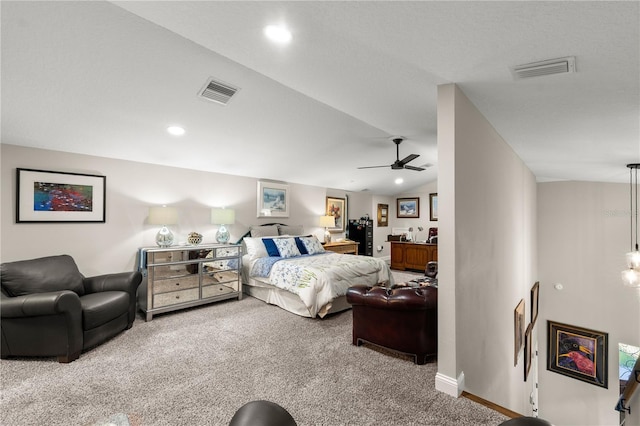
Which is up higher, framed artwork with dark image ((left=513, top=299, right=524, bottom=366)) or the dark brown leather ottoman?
the dark brown leather ottoman

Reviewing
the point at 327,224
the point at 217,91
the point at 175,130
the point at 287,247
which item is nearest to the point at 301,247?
the point at 287,247

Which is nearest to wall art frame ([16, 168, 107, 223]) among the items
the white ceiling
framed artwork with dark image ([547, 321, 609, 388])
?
the white ceiling

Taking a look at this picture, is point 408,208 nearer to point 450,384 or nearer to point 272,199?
point 272,199

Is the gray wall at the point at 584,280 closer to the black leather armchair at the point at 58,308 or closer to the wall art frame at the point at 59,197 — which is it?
the black leather armchair at the point at 58,308

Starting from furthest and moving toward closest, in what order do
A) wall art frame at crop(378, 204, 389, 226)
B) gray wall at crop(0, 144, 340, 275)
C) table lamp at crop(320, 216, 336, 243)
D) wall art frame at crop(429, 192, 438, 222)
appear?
wall art frame at crop(378, 204, 389, 226), wall art frame at crop(429, 192, 438, 222), table lamp at crop(320, 216, 336, 243), gray wall at crop(0, 144, 340, 275)

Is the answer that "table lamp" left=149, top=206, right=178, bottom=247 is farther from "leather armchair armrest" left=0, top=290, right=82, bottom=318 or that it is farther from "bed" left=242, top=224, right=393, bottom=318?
"leather armchair armrest" left=0, top=290, right=82, bottom=318

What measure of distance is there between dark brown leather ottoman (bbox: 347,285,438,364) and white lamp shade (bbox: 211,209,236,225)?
2.80 metres

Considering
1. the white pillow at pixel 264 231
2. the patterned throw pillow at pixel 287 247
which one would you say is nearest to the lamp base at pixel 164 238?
the white pillow at pixel 264 231

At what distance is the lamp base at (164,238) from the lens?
162 inches

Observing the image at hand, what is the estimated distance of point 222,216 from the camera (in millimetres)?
4797

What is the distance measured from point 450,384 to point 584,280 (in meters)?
5.92

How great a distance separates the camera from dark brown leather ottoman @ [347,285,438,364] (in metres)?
2.66

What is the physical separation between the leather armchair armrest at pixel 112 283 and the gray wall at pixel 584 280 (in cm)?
808

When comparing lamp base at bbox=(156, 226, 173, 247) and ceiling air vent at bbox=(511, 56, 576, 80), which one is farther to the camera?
lamp base at bbox=(156, 226, 173, 247)
